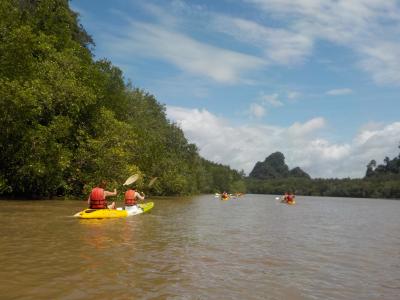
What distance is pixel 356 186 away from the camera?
430ft

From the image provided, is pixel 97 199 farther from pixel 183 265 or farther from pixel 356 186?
pixel 356 186

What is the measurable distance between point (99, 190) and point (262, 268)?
10.5 meters

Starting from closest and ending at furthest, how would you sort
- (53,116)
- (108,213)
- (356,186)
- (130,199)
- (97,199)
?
(97,199) → (108,213) → (130,199) → (53,116) → (356,186)

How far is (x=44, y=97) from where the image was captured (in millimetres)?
27656

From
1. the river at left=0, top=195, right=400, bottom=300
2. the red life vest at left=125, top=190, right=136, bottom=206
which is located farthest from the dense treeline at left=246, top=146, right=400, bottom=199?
the river at left=0, top=195, right=400, bottom=300

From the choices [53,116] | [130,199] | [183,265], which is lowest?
[183,265]

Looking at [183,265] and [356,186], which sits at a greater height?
[356,186]

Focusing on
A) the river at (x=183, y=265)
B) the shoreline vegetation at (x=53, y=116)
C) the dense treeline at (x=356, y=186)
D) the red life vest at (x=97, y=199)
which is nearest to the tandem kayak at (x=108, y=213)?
the red life vest at (x=97, y=199)

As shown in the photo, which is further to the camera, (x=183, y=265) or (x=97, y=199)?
(x=97, y=199)

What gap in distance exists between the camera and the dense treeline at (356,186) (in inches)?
4702

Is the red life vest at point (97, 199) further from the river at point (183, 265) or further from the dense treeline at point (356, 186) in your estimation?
the dense treeline at point (356, 186)

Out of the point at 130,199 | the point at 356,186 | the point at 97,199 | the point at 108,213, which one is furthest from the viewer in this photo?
the point at 356,186

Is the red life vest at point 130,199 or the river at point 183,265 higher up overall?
the red life vest at point 130,199

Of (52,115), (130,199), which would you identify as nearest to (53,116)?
(52,115)
